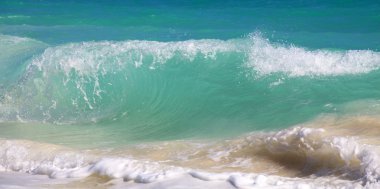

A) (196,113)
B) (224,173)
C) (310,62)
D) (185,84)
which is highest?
(310,62)

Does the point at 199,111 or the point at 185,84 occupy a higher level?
the point at 185,84

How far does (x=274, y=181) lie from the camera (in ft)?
18.6

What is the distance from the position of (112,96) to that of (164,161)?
4424 mm

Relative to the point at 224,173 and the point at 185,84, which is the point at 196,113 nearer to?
the point at 185,84

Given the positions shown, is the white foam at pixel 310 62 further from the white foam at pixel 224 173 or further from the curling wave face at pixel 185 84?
the white foam at pixel 224 173

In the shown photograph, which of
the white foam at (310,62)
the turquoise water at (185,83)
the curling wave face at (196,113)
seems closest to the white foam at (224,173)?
the curling wave face at (196,113)

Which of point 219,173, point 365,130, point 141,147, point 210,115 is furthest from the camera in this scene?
point 210,115

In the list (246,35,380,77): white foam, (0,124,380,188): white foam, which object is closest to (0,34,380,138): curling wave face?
(246,35,380,77): white foam

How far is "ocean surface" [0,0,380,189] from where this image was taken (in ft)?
20.6

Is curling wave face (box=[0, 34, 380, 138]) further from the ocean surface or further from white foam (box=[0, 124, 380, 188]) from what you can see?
white foam (box=[0, 124, 380, 188])

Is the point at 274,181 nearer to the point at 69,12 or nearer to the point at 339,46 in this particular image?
the point at 339,46

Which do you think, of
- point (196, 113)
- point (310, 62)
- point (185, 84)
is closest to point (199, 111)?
point (196, 113)

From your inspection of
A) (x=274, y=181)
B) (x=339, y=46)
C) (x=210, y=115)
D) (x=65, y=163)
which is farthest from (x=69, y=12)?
(x=274, y=181)

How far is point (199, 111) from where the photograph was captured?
9930 millimetres
